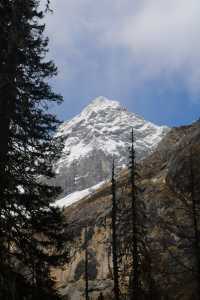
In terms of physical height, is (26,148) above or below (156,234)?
below

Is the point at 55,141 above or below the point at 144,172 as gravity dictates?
below

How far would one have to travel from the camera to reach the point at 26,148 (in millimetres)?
14211

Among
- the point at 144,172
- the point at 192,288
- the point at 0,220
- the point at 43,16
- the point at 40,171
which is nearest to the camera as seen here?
the point at 0,220

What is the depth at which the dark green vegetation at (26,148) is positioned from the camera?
42.9 feet

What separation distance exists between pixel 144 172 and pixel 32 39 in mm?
60036

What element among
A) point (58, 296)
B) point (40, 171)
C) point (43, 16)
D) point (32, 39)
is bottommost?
point (58, 296)

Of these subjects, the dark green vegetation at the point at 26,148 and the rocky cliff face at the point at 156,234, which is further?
the rocky cliff face at the point at 156,234

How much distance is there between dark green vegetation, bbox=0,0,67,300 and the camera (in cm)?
1306

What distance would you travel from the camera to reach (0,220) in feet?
40.4

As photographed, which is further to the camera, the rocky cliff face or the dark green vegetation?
the rocky cliff face

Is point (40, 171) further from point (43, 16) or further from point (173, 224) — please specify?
point (173, 224)

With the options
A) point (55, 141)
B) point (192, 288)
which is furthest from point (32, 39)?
point (192, 288)

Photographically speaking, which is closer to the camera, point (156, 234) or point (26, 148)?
point (26, 148)

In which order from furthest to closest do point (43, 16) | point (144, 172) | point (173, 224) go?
1. point (144, 172)
2. point (173, 224)
3. point (43, 16)
